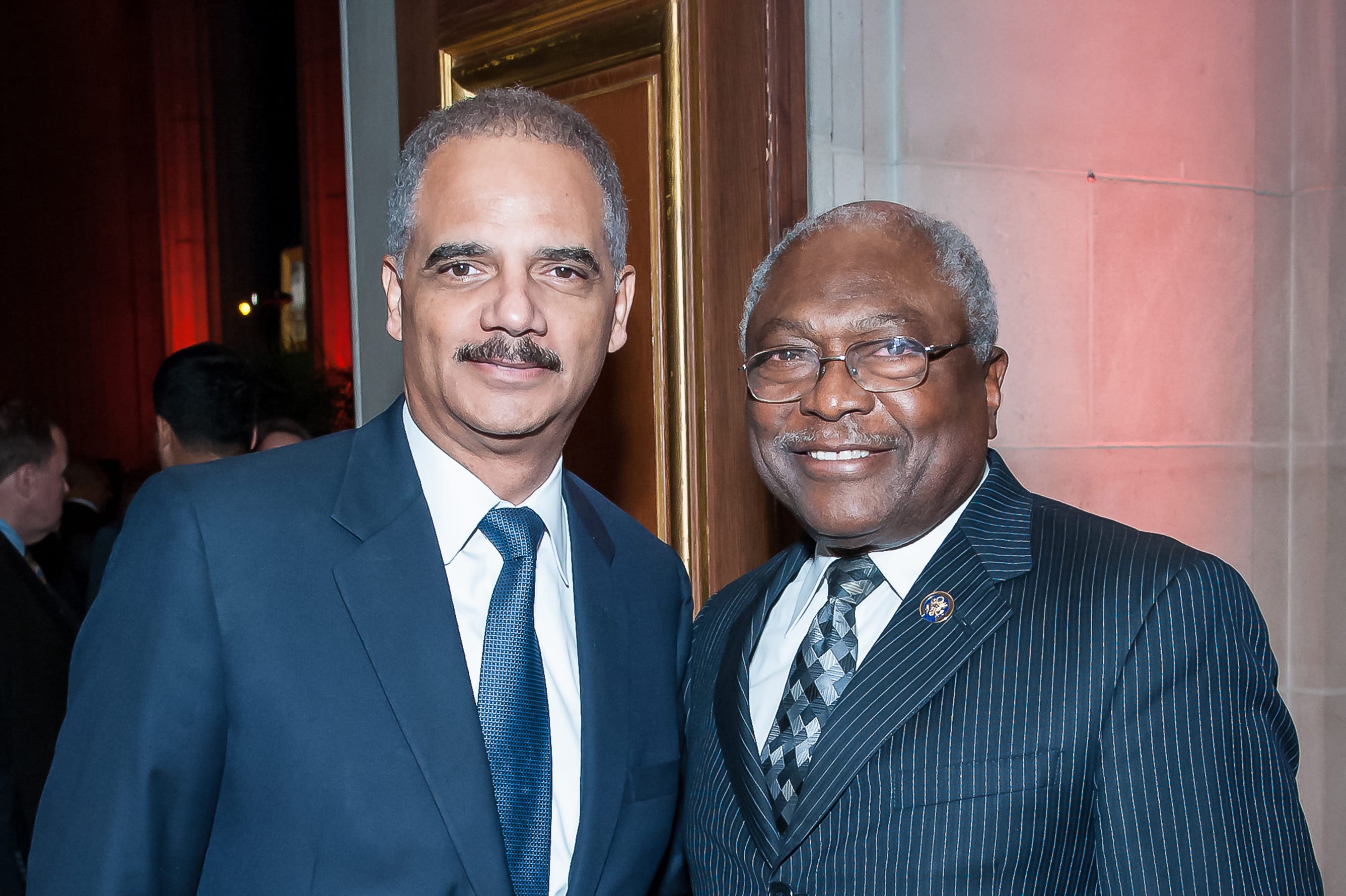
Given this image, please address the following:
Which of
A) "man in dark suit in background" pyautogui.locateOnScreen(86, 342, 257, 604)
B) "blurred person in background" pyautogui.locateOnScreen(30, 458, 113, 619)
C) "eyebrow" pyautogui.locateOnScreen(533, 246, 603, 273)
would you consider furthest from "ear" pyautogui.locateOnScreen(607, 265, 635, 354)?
"blurred person in background" pyautogui.locateOnScreen(30, 458, 113, 619)

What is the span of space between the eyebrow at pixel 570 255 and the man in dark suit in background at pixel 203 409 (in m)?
2.38

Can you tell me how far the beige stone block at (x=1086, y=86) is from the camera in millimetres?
2588

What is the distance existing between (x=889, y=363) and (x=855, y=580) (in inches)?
12.9

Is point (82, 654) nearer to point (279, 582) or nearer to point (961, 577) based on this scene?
point (279, 582)

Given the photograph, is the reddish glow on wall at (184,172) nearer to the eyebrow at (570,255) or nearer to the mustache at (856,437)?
the eyebrow at (570,255)

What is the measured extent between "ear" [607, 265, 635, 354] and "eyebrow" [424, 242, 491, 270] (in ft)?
0.81

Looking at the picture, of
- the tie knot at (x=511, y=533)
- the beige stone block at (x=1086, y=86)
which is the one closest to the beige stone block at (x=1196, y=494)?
the beige stone block at (x=1086, y=86)

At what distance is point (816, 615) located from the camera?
1757 mm

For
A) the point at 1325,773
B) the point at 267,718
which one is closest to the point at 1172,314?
the point at 1325,773

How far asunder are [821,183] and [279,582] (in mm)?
1478

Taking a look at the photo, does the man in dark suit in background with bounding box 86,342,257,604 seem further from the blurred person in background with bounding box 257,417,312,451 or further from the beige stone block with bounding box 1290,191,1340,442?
the beige stone block with bounding box 1290,191,1340,442

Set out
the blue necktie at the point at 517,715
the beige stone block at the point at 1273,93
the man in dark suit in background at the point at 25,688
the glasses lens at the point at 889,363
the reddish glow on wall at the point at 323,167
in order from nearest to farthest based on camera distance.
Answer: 1. the blue necktie at the point at 517,715
2. the glasses lens at the point at 889,363
3. the beige stone block at the point at 1273,93
4. the man in dark suit in background at the point at 25,688
5. the reddish glow on wall at the point at 323,167

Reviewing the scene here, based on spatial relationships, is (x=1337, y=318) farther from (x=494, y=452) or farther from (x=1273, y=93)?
(x=494, y=452)

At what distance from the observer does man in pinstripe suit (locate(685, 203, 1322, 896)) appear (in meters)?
1.43
